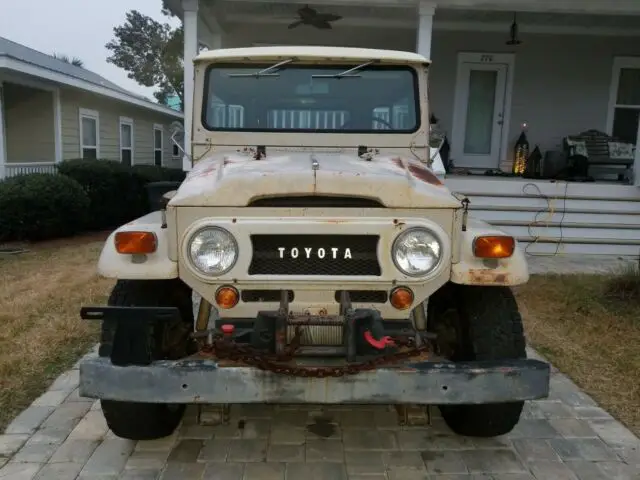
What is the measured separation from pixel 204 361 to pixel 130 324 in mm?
349

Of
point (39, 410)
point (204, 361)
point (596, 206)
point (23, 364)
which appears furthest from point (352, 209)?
point (596, 206)

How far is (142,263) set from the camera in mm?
2760

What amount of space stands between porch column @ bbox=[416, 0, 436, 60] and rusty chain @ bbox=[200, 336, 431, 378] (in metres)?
6.78

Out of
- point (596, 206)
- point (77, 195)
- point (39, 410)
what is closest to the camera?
point (39, 410)

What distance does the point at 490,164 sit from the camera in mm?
11250

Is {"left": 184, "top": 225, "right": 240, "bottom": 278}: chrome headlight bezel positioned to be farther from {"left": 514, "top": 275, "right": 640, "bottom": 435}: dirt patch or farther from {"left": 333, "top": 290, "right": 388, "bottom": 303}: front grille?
{"left": 514, "top": 275, "right": 640, "bottom": 435}: dirt patch

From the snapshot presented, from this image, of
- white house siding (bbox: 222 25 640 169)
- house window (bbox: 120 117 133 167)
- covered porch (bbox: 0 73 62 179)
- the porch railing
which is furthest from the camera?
house window (bbox: 120 117 133 167)

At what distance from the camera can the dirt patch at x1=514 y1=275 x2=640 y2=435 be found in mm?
4090

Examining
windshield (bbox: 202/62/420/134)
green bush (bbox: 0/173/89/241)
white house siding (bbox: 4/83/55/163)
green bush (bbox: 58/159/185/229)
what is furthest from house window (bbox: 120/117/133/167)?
windshield (bbox: 202/62/420/134)

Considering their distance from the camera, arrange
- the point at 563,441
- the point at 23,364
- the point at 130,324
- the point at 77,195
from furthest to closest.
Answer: the point at 77,195
the point at 23,364
the point at 563,441
the point at 130,324

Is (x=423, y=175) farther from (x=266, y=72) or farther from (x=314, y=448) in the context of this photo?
(x=314, y=448)

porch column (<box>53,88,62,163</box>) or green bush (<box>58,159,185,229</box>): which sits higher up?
porch column (<box>53,88,62,163</box>)

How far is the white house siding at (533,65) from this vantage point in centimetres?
1077

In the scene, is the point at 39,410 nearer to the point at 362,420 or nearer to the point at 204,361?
→ the point at 204,361
